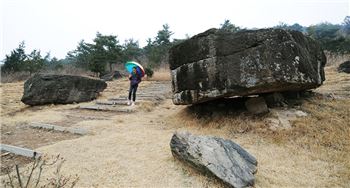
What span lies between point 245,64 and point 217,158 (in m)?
2.05

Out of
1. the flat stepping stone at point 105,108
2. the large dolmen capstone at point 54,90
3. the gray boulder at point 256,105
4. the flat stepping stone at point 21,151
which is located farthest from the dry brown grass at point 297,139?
the large dolmen capstone at point 54,90

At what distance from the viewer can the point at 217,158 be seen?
3.14 meters

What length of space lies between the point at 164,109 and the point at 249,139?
372 centimetres

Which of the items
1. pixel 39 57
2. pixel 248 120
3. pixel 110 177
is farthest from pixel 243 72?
pixel 39 57

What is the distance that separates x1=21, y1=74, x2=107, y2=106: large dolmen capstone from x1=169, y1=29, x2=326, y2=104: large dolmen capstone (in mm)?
5409

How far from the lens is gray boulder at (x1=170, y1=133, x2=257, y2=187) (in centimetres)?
294

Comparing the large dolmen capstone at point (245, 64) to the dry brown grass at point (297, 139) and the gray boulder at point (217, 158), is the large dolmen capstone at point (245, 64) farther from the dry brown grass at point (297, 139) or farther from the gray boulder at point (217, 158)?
the gray boulder at point (217, 158)

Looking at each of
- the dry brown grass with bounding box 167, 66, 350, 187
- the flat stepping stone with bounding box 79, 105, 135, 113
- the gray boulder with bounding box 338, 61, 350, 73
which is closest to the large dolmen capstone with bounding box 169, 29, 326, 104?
the dry brown grass with bounding box 167, 66, 350, 187

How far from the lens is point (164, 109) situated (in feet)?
25.9

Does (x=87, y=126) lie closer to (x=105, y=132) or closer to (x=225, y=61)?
(x=105, y=132)

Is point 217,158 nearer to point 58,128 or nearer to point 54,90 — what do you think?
point 58,128

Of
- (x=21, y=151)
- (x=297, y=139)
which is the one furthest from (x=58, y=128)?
(x=297, y=139)

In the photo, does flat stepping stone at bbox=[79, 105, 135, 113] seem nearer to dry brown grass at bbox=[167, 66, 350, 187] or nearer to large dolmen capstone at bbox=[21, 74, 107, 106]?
large dolmen capstone at bbox=[21, 74, 107, 106]

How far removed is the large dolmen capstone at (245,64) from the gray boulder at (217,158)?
145 centimetres
